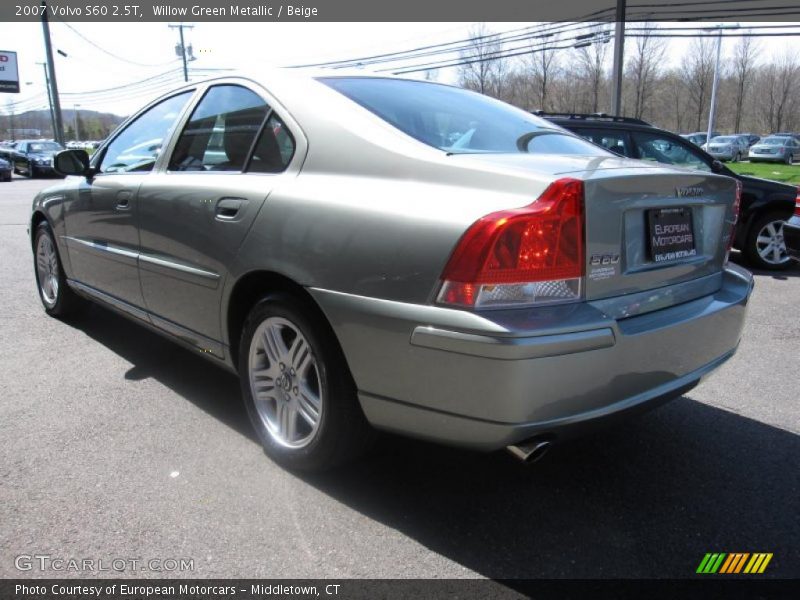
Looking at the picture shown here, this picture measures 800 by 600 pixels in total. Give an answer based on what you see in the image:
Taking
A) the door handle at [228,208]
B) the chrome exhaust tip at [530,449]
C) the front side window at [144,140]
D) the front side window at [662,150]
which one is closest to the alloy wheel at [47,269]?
the front side window at [144,140]

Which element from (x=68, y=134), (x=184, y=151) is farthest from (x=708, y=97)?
(x=68, y=134)

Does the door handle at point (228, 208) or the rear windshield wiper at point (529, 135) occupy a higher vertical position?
the rear windshield wiper at point (529, 135)

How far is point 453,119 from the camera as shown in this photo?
114 inches

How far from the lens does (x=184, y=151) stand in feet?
11.0

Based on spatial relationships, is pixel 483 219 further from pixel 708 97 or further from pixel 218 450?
pixel 708 97

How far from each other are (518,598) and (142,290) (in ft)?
8.41

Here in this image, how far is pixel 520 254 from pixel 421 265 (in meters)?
0.31

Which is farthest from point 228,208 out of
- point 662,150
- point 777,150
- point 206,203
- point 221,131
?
point 777,150

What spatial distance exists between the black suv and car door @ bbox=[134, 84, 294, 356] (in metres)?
5.06

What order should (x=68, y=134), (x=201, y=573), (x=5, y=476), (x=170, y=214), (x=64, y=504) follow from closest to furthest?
(x=201, y=573), (x=64, y=504), (x=5, y=476), (x=170, y=214), (x=68, y=134)

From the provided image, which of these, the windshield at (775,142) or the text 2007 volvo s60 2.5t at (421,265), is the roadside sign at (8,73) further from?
the text 2007 volvo s60 2.5t at (421,265)

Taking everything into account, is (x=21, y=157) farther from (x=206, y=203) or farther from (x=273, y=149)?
(x=273, y=149)

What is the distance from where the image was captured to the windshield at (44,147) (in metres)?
30.2

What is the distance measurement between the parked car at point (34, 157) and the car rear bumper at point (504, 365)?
101 ft
